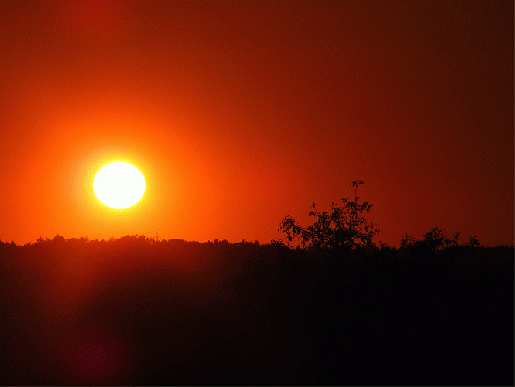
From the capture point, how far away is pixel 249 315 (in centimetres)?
1370

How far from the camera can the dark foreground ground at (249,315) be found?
1224cm

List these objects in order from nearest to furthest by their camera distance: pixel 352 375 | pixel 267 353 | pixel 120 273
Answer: pixel 352 375 → pixel 267 353 → pixel 120 273

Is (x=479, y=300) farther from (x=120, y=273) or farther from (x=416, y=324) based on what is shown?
(x=120, y=273)

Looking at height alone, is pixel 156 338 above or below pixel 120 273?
below

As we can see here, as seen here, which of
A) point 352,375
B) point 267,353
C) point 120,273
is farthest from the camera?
point 120,273

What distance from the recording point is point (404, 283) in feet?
42.6

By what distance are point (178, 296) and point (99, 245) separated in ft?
8.34

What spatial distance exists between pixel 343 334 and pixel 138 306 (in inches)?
190

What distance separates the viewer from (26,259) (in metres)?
14.6

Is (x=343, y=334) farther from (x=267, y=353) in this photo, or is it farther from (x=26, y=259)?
(x=26, y=259)

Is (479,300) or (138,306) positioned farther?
(138,306)

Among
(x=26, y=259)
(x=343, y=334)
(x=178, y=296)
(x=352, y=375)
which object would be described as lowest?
(x=352, y=375)

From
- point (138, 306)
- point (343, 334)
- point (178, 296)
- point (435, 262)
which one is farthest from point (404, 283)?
point (138, 306)

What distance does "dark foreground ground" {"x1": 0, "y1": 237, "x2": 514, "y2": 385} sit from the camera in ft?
40.2
